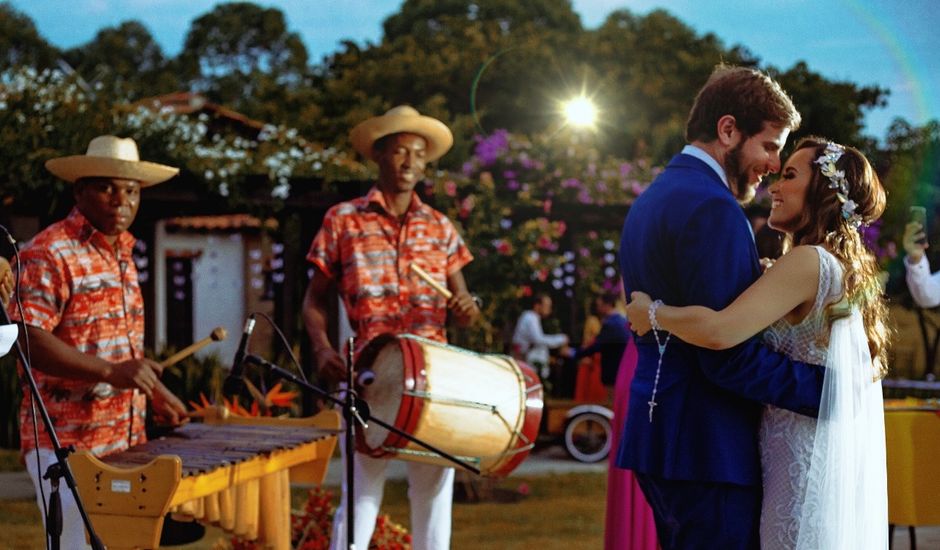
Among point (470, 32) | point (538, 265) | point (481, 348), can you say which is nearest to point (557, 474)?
point (481, 348)

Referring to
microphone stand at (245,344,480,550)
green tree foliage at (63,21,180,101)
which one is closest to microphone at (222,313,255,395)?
microphone stand at (245,344,480,550)

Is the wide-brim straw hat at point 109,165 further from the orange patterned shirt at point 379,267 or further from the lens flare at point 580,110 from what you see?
the lens flare at point 580,110

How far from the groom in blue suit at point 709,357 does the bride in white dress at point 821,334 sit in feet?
0.18

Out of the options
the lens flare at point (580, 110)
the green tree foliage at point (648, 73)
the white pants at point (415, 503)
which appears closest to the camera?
the white pants at point (415, 503)

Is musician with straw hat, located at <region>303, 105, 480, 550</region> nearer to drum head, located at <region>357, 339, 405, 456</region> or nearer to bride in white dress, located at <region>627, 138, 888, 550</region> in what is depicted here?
drum head, located at <region>357, 339, 405, 456</region>

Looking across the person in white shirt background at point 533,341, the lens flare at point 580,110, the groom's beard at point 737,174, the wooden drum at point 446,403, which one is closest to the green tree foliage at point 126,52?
the lens flare at point 580,110

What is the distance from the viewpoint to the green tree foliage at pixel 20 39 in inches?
1661

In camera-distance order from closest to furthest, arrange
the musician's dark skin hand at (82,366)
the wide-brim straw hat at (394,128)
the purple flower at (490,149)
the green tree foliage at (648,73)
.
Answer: the musician's dark skin hand at (82,366), the wide-brim straw hat at (394,128), the purple flower at (490,149), the green tree foliage at (648,73)

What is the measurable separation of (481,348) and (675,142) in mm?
15710

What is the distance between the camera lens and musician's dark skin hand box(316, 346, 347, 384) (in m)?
4.69

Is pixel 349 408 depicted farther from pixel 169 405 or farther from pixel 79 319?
pixel 79 319

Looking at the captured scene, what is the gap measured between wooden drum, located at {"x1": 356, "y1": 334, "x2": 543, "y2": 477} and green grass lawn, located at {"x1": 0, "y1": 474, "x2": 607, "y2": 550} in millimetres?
2501

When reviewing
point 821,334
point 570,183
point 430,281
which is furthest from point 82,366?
point 570,183

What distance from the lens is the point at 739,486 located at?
9.53 feet
